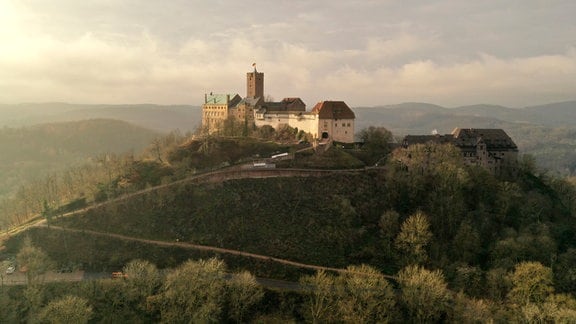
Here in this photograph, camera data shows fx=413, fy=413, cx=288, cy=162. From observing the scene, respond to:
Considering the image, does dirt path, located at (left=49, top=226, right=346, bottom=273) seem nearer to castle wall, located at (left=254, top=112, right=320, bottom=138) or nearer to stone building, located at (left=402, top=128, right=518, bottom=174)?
castle wall, located at (left=254, top=112, right=320, bottom=138)

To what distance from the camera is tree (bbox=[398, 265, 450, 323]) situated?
44.7 meters

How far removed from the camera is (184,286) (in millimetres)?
43781

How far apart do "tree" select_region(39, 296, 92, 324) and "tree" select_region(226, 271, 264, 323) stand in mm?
14224

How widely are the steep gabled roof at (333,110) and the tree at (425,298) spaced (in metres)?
44.5

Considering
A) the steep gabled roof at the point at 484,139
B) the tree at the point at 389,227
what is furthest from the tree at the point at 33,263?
the steep gabled roof at the point at 484,139

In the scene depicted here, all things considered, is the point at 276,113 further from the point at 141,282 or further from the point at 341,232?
the point at 141,282

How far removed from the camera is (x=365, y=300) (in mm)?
44125

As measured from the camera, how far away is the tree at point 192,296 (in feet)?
138

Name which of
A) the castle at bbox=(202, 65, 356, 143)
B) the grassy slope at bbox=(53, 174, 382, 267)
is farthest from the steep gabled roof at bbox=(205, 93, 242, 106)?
the grassy slope at bbox=(53, 174, 382, 267)

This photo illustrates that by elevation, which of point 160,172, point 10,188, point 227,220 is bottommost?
point 10,188

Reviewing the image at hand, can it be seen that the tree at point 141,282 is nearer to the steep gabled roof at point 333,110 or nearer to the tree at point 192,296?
the tree at point 192,296

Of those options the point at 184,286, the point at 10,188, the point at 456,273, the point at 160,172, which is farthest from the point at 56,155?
the point at 456,273

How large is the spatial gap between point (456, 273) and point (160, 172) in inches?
2024

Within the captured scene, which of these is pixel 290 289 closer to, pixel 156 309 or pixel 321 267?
pixel 321 267
